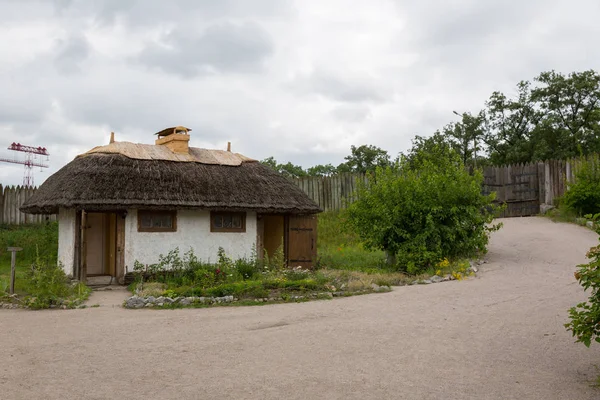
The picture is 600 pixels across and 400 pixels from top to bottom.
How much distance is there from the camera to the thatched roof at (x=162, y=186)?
47.8ft

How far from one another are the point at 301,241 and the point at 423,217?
12.0 feet

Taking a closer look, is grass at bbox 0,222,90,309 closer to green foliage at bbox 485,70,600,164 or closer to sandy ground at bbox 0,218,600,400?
sandy ground at bbox 0,218,600,400

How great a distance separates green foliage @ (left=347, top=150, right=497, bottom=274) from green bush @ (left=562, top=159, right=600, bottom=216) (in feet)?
21.4

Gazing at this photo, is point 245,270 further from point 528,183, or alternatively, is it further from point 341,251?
point 528,183

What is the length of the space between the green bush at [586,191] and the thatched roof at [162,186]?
31.8 feet

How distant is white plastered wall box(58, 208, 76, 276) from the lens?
15.4 meters

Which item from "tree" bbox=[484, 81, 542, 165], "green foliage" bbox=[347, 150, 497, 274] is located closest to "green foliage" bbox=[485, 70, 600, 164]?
"tree" bbox=[484, 81, 542, 165]

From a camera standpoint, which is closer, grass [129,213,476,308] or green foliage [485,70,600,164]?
grass [129,213,476,308]

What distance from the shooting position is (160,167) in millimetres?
16188

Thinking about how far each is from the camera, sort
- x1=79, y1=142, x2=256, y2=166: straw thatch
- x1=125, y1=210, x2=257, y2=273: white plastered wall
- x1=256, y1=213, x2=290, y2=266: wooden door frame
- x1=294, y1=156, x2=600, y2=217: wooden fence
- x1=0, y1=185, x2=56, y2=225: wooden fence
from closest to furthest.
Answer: x1=125, y1=210, x2=257, y2=273: white plastered wall
x1=79, y1=142, x2=256, y2=166: straw thatch
x1=256, y1=213, x2=290, y2=266: wooden door frame
x1=0, y1=185, x2=56, y2=225: wooden fence
x1=294, y1=156, x2=600, y2=217: wooden fence

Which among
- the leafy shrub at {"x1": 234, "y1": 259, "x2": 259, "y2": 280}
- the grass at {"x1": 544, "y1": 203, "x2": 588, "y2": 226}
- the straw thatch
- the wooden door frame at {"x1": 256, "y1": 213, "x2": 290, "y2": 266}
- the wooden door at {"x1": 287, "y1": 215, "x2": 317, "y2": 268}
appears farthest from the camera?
the grass at {"x1": 544, "y1": 203, "x2": 588, "y2": 226}

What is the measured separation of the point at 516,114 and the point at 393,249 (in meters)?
21.9

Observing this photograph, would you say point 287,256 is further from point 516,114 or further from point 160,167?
point 516,114

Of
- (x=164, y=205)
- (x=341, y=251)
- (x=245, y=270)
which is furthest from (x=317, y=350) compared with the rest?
(x=341, y=251)
